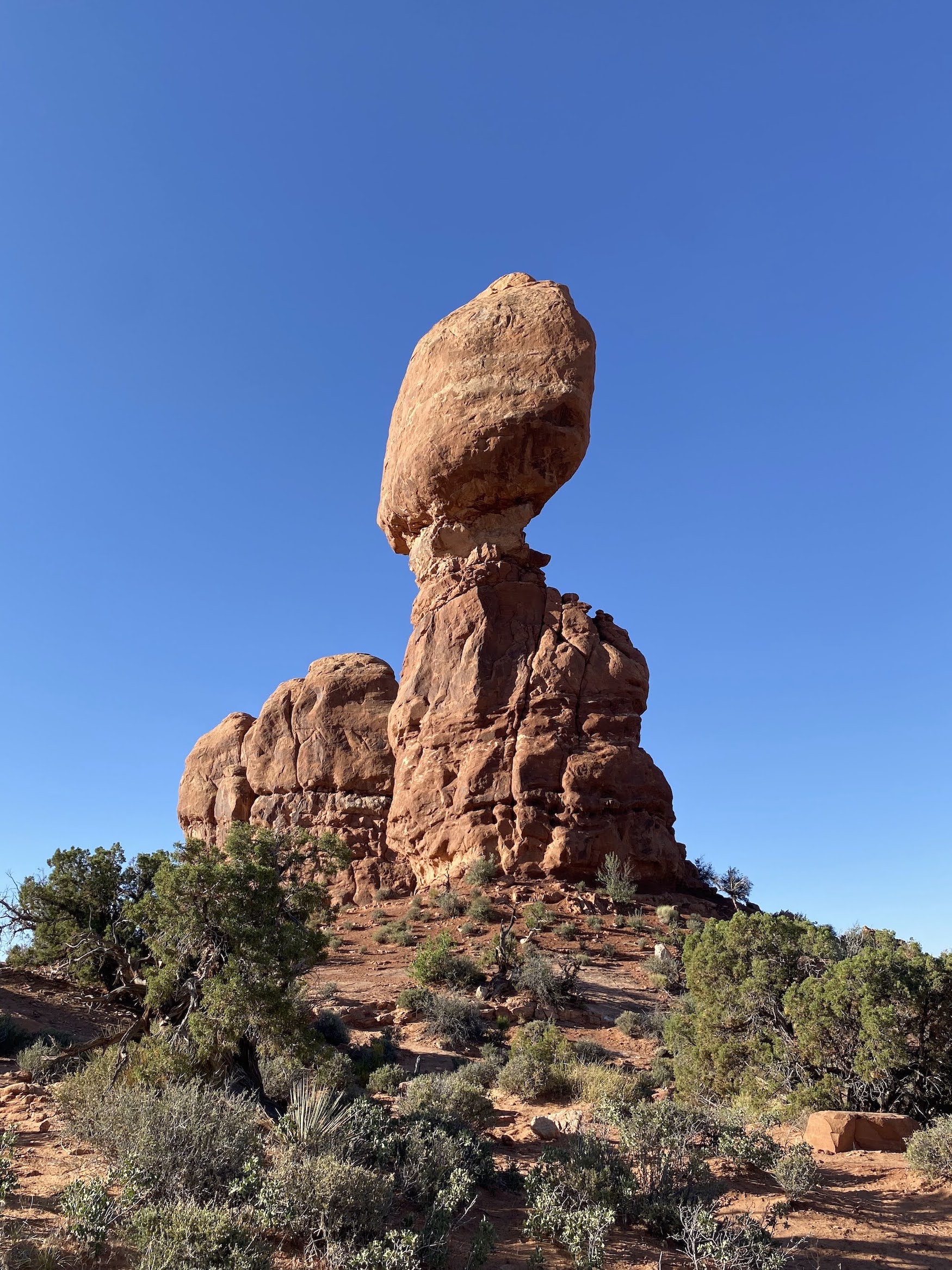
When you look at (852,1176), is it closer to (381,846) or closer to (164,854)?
(164,854)

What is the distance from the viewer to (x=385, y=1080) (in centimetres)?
1191

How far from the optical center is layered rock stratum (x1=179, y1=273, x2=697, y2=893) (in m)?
25.3

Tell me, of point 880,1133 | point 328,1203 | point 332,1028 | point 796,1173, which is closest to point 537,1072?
point 332,1028

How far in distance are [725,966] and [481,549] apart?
1986cm

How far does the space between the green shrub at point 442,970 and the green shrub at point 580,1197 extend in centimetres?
1023

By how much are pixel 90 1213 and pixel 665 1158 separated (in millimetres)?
5104

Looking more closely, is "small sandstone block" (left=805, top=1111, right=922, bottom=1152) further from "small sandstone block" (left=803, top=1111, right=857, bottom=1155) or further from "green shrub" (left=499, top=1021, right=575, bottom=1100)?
"green shrub" (left=499, top=1021, right=575, bottom=1100)

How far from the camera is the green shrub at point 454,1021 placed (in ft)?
50.3

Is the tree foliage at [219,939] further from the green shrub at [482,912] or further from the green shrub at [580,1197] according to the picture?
the green shrub at [482,912]

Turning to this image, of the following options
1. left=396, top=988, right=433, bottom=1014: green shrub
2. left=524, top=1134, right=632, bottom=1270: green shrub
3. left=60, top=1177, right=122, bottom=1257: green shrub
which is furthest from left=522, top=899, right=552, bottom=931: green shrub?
left=60, top=1177, right=122, bottom=1257: green shrub

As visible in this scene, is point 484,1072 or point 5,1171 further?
point 484,1072

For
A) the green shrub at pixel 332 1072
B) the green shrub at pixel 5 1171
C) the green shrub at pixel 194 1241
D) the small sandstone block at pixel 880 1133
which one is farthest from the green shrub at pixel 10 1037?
the small sandstone block at pixel 880 1133

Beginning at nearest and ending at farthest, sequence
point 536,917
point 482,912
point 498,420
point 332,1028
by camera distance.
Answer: point 332,1028
point 536,917
point 482,912
point 498,420

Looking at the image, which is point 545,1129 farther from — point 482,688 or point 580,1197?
point 482,688
